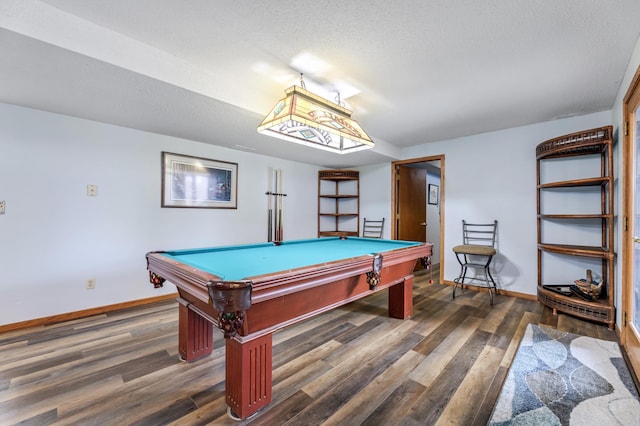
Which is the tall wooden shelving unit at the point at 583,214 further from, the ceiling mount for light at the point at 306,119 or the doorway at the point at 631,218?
the ceiling mount for light at the point at 306,119

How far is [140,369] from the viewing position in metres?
1.92

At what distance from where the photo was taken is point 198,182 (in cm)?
376

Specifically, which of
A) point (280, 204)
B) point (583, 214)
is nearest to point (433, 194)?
point (583, 214)

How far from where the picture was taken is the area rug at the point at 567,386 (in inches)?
58.1

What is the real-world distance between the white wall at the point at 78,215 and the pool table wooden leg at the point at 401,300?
260cm

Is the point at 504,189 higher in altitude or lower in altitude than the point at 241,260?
higher

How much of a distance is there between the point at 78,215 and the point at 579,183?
5.28 metres

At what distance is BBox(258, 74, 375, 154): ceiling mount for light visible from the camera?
6.68 ft

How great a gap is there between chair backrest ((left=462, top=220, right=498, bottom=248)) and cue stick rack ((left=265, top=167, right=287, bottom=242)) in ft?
9.50

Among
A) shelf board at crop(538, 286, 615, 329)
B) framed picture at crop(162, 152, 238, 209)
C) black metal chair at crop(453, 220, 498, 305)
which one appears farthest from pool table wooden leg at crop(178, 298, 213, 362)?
shelf board at crop(538, 286, 615, 329)

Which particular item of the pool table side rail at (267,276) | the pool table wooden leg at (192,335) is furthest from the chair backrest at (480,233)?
the pool table wooden leg at (192,335)

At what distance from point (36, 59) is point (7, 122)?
1342 mm

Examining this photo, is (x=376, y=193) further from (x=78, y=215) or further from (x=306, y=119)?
(x=78, y=215)

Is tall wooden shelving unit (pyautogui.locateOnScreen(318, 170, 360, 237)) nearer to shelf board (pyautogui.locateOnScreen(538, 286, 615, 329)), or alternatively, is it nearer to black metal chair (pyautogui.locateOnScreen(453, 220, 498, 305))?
black metal chair (pyautogui.locateOnScreen(453, 220, 498, 305))
